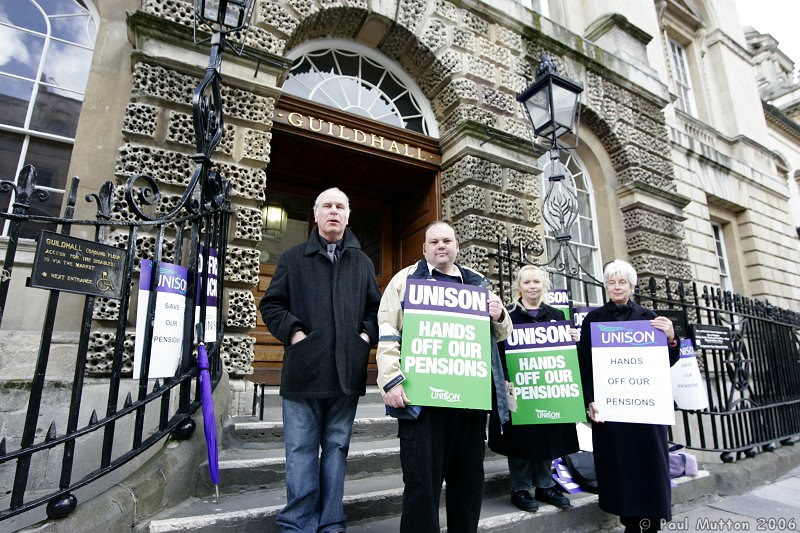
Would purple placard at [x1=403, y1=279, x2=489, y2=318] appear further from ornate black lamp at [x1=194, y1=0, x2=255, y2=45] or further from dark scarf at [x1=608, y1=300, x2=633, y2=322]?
ornate black lamp at [x1=194, y1=0, x2=255, y2=45]

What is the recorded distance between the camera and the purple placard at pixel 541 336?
3.34 meters

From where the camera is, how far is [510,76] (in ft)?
25.1

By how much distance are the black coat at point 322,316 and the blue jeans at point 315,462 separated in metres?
0.15

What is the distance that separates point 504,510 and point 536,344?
1.23m

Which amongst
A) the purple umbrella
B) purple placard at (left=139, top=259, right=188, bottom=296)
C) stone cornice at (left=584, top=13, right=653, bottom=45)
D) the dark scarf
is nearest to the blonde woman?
the dark scarf

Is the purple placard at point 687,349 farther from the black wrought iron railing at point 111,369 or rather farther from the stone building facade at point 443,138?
the black wrought iron railing at point 111,369

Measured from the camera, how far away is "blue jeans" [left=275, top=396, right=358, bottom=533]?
2.39m

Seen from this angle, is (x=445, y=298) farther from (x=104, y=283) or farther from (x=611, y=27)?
(x=611, y=27)

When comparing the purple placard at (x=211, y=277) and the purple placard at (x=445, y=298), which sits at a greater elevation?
the purple placard at (x=211, y=277)

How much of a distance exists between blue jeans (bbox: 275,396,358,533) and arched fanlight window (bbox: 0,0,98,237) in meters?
3.86

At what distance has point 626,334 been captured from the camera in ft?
10.9

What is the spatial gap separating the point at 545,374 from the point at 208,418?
2390mm

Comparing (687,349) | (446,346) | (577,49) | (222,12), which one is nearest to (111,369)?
(446,346)

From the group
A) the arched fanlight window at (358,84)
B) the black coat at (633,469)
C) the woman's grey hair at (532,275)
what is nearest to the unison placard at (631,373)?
the black coat at (633,469)
